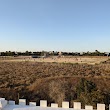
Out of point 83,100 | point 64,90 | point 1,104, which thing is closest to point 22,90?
point 64,90

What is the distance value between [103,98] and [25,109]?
19.8ft

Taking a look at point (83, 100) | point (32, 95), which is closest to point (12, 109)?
point (83, 100)

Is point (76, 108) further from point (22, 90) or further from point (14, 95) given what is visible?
point (22, 90)

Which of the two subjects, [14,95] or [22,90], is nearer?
[14,95]

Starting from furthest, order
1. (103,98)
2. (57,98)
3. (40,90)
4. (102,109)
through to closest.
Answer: (40,90), (57,98), (103,98), (102,109)

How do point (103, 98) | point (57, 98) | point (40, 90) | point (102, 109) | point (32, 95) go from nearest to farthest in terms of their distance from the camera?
point (102, 109), point (103, 98), point (57, 98), point (32, 95), point (40, 90)

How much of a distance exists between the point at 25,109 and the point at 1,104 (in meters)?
0.70

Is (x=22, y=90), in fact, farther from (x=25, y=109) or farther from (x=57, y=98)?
(x=25, y=109)

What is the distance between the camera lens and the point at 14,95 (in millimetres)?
17922

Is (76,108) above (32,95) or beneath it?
above

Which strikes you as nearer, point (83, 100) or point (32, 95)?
point (83, 100)

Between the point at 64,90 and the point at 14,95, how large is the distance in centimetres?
386

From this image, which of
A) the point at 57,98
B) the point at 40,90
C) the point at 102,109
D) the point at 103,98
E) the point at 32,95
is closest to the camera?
the point at 102,109

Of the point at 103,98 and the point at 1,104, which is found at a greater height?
the point at 1,104
